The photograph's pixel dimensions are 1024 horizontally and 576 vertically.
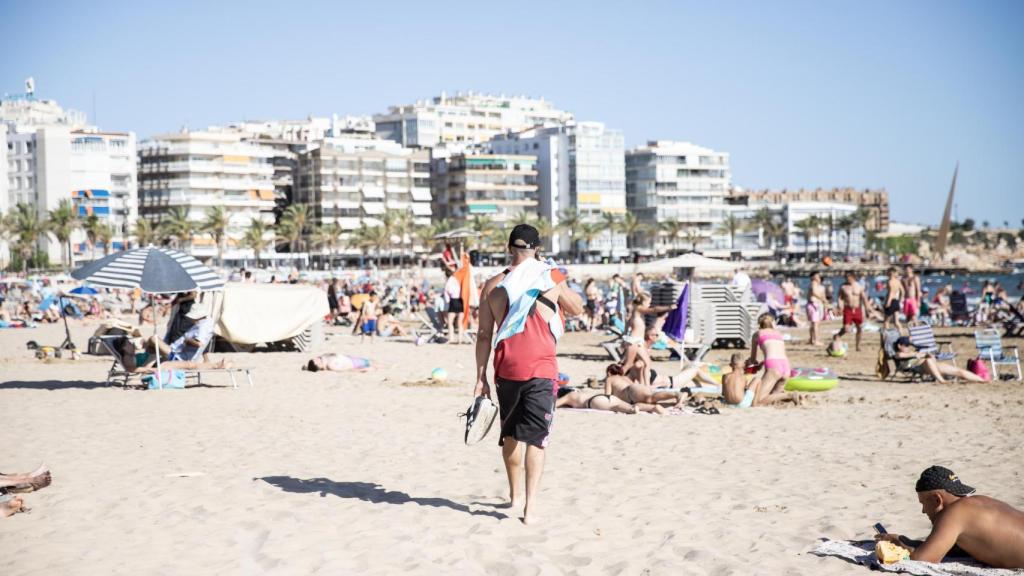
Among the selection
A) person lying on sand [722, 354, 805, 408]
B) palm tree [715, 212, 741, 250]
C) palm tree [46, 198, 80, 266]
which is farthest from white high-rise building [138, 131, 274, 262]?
person lying on sand [722, 354, 805, 408]

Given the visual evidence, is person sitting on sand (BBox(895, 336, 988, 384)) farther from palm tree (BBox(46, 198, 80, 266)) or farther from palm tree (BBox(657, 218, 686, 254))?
palm tree (BBox(657, 218, 686, 254))

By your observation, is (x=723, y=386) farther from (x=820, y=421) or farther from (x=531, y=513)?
(x=531, y=513)

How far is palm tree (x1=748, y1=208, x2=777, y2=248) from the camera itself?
128 metres

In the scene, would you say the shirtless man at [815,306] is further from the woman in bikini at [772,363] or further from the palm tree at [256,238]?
the palm tree at [256,238]

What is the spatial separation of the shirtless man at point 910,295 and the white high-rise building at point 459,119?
96.6 m

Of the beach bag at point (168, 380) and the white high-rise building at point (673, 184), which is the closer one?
the beach bag at point (168, 380)

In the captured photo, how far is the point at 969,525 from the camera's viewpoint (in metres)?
5.07

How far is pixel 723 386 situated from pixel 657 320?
13.8 feet

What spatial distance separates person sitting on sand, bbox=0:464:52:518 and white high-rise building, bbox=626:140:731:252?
360 ft

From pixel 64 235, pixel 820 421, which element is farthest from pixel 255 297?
pixel 64 235

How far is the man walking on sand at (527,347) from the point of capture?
5.85 m

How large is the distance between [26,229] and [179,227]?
39.3 ft

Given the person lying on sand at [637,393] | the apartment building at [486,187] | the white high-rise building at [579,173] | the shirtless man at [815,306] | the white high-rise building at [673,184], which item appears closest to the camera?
the person lying on sand at [637,393]

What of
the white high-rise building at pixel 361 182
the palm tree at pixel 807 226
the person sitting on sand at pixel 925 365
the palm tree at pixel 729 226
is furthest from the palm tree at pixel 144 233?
the person sitting on sand at pixel 925 365
